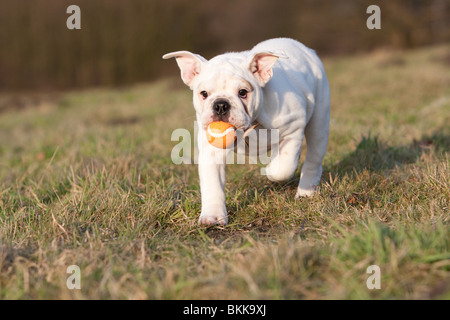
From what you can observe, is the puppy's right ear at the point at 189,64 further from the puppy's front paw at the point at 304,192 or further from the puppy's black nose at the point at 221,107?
the puppy's front paw at the point at 304,192

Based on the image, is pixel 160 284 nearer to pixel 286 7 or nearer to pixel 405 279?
pixel 405 279

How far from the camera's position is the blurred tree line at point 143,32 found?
1698 centimetres

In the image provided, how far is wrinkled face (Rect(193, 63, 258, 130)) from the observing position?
110 inches

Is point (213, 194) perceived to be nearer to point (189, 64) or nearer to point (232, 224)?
point (232, 224)

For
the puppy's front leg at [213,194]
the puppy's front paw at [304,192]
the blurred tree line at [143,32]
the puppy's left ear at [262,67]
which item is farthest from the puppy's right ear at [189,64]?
the blurred tree line at [143,32]

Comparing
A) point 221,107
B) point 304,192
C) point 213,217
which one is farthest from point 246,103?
point 304,192

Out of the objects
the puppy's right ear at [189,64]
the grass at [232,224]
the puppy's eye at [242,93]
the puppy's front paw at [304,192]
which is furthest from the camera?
the puppy's front paw at [304,192]

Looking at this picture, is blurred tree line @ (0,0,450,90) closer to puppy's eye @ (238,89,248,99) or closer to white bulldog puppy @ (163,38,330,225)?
white bulldog puppy @ (163,38,330,225)

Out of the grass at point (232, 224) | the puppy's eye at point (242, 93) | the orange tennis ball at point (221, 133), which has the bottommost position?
the grass at point (232, 224)

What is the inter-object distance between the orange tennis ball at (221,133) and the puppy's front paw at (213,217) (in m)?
0.38

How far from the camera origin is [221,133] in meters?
2.80

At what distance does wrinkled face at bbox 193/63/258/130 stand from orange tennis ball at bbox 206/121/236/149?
0.02 meters

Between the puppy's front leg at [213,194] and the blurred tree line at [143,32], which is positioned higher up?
the blurred tree line at [143,32]

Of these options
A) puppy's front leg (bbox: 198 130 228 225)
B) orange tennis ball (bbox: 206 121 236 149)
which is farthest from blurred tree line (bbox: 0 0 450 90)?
orange tennis ball (bbox: 206 121 236 149)
